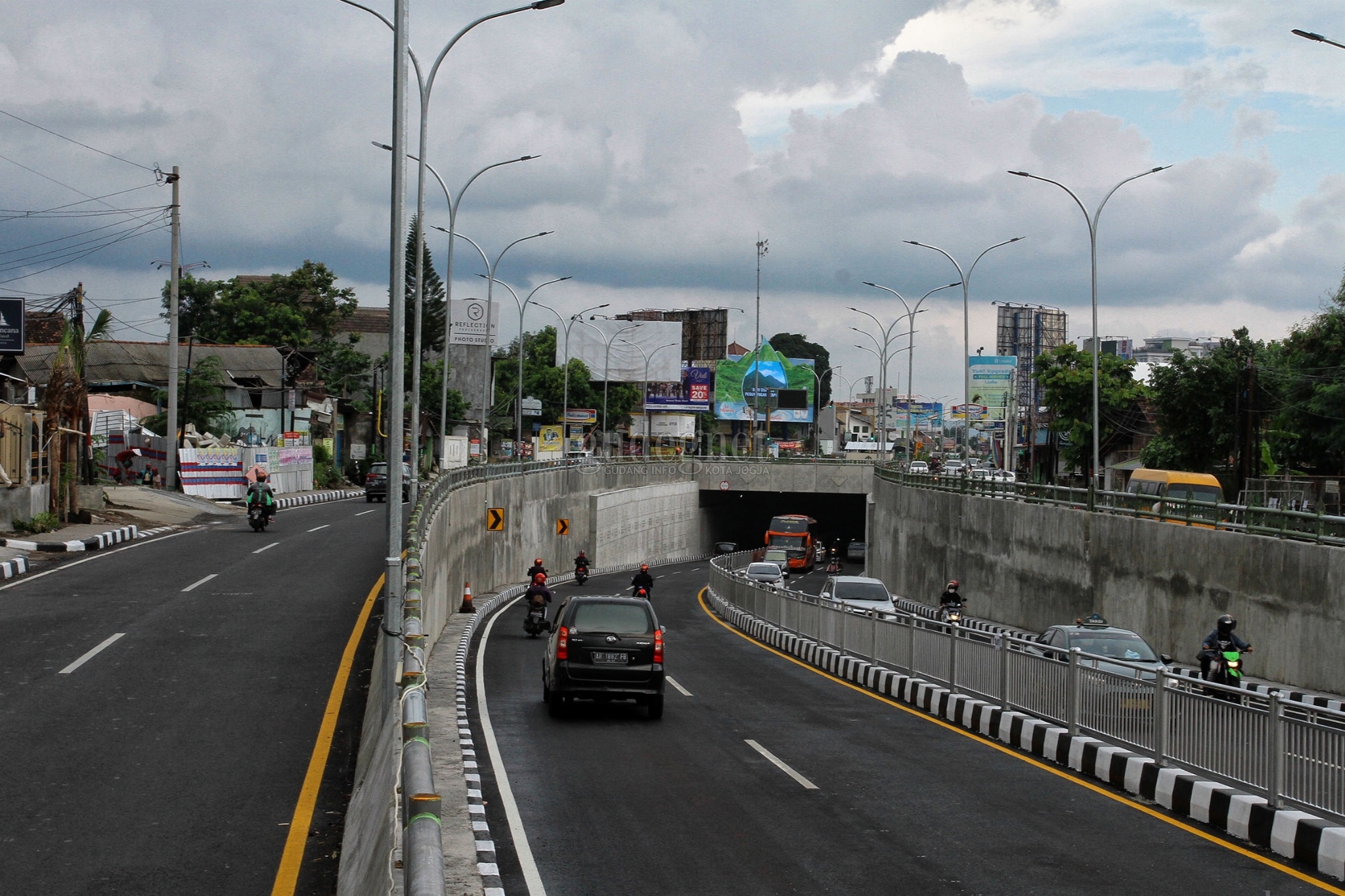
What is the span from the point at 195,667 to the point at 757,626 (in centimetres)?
1786

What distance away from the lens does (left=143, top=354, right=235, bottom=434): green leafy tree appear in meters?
58.7

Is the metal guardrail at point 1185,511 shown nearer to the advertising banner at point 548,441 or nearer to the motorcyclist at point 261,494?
the motorcyclist at point 261,494

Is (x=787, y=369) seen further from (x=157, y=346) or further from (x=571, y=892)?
(x=571, y=892)

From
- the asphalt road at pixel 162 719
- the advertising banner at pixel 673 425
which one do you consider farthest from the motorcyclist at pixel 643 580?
the advertising banner at pixel 673 425

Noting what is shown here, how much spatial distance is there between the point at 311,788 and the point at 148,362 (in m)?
60.8

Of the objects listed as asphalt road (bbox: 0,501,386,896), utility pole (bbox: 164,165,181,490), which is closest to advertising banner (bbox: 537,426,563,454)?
utility pole (bbox: 164,165,181,490)

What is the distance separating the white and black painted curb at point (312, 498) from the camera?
51156mm

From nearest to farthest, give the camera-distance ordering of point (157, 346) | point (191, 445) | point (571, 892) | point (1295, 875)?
point (571, 892) → point (1295, 875) → point (191, 445) → point (157, 346)

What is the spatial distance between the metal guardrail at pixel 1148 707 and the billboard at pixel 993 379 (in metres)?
134

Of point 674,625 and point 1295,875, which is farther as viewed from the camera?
point 674,625

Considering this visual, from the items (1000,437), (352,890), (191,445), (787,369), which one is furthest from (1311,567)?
(1000,437)

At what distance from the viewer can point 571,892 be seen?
859 cm

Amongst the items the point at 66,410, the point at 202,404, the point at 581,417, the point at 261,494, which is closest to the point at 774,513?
the point at 581,417

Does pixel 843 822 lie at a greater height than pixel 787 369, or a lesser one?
lesser
